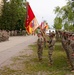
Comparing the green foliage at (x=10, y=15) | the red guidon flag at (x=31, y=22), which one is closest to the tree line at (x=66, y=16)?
the red guidon flag at (x=31, y=22)

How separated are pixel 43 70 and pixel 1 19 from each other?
2810 inches

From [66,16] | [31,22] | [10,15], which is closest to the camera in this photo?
[31,22]

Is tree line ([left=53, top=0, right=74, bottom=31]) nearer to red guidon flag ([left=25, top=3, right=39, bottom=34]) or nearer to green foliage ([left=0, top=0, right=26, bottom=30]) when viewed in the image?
red guidon flag ([left=25, top=3, right=39, bottom=34])

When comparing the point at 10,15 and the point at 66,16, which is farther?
the point at 10,15

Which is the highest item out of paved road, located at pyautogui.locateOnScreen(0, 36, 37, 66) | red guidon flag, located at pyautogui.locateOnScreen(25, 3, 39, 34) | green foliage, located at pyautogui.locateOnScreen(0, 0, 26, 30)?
green foliage, located at pyautogui.locateOnScreen(0, 0, 26, 30)

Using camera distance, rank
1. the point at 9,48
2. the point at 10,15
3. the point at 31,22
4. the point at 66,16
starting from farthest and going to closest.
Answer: the point at 10,15
the point at 66,16
the point at 9,48
the point at 31,22

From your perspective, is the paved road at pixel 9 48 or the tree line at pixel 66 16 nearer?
the paved road at pixel 9 48

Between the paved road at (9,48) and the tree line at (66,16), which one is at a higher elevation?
the tree line at (66,16)

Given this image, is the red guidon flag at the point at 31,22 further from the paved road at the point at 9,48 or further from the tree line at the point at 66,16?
the tree line at the point at 66,16

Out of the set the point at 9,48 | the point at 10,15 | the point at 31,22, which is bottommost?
the point at 9,48

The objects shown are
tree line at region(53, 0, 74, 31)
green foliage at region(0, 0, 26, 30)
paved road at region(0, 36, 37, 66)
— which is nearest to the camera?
paved road at region(0, 36, 37, 66)

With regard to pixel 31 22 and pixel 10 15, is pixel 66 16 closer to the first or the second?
pixel 31 22

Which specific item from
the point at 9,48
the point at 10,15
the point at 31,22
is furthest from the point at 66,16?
the point at 10,15

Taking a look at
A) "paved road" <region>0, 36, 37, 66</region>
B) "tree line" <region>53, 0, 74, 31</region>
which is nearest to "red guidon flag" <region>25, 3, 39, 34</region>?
"paved road" <region>0, 36, 37, 66</region>
